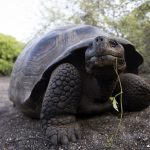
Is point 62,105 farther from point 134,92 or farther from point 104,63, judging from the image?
point 134,92

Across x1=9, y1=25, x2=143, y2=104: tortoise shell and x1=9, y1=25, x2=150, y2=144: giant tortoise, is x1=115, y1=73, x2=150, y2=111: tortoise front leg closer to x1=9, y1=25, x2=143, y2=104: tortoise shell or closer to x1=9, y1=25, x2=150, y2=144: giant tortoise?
x1=9, y1=25, x2=150, y2=144: giant tortoise

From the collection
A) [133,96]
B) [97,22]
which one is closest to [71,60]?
[133,96]

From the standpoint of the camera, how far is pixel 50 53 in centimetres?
310

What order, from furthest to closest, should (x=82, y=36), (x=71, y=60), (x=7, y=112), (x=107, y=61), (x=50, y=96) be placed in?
(x=7, y=112) < (x=82, y=36) < (x=71, y=60) < (x=50, y=96) < (x=107, y=61)

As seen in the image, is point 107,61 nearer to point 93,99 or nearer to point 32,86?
point 93,99

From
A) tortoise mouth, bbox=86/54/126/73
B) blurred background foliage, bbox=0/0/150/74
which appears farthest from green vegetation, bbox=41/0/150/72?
tortoise mouth, bbox=86/54/126/73

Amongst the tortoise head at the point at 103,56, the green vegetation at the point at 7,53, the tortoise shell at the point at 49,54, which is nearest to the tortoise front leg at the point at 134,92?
the tortoise shell at the point at 49,54

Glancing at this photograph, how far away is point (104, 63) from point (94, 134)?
21.3 inches

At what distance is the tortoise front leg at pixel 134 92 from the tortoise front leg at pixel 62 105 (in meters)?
0.61

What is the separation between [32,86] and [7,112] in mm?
1061

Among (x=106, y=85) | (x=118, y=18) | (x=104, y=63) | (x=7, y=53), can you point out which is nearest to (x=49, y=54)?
(x=106, y=85)

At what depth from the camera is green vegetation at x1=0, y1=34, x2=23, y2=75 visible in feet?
35.5

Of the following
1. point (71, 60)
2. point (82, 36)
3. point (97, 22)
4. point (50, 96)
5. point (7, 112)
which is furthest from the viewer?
point (97, 22)

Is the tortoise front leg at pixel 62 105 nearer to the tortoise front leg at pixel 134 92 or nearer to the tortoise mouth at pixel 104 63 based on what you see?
the tortoise mouth at pixel 104 63
